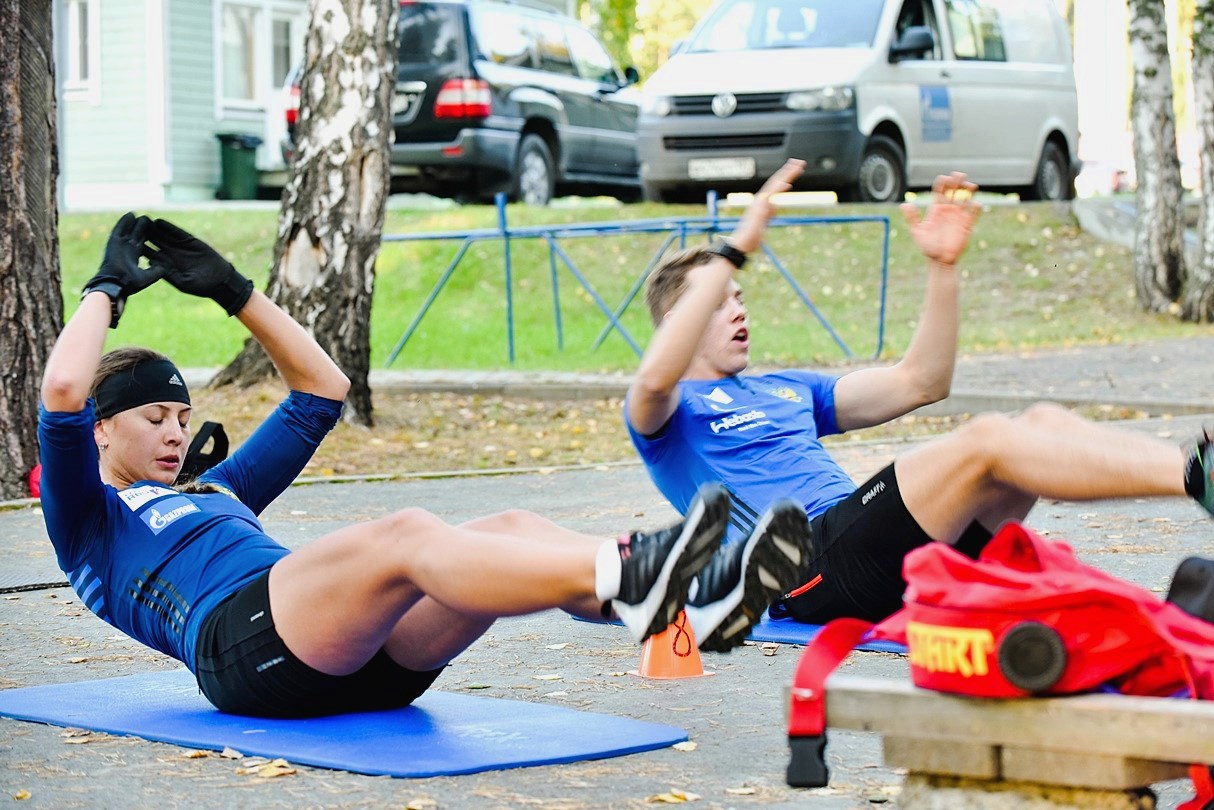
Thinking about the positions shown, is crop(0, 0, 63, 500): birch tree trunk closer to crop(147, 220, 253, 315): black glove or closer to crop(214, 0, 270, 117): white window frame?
crop(147, 220, 253, 315): black glove

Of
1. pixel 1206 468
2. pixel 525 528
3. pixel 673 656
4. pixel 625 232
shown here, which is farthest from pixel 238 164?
pixel 1206 468

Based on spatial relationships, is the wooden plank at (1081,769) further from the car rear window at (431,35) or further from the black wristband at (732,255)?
the car rear window at (431,35)

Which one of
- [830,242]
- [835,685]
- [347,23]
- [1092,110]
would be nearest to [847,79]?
[830,242]

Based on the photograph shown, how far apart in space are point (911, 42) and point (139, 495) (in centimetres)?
1453

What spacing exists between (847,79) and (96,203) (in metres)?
14.4

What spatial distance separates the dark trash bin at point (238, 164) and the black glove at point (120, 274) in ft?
76.0

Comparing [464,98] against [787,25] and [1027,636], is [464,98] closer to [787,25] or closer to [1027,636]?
[787,25]

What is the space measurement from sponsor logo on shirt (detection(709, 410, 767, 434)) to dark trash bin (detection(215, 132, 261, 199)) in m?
22.6

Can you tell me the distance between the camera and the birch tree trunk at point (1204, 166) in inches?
660

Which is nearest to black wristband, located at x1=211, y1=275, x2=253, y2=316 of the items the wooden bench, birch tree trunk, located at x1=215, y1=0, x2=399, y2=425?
the wooden bench

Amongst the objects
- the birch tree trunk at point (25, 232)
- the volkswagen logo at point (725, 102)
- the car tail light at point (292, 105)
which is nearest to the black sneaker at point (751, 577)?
the birch tree trunk at point (25, 232)

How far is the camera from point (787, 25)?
61.3 feet

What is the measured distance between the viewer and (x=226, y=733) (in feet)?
14.7

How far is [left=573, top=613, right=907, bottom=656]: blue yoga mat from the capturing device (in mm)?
5504
